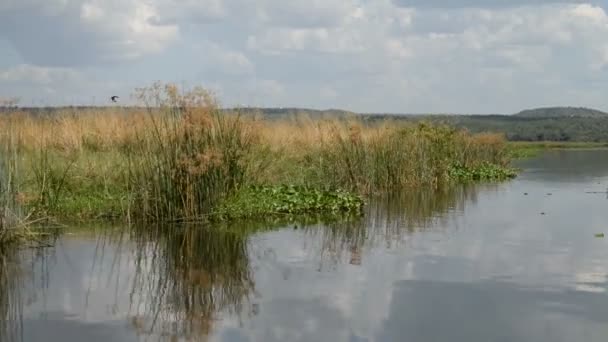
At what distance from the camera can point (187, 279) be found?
8953 mm

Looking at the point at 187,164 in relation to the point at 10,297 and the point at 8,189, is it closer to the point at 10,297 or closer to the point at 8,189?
the point at 8,189

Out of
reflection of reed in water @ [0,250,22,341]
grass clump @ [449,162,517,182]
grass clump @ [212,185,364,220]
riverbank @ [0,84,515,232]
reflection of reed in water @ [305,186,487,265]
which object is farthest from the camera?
grass clump @ [449,162,517,182]

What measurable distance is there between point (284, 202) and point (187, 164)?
9.63 ft

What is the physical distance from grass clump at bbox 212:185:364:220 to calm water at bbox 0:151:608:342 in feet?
2.41

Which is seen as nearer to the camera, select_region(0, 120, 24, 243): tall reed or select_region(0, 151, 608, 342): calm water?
A: select_region(0, 151, 608, 342): calm water

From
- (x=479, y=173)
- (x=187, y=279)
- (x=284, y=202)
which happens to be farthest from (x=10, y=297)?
(x=479, y=173)

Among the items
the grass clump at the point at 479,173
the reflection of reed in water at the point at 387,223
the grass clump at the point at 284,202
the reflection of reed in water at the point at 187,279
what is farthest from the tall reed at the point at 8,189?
the grass clump at the point at 479,173

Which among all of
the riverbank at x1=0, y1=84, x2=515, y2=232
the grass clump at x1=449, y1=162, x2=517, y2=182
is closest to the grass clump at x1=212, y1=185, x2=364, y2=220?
the riverbank at x1=0, y1=84, x2=515, y2=232

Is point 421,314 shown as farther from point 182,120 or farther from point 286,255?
point 182,120

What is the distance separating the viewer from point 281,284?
880 cm

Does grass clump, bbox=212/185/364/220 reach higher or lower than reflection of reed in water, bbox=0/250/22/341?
higher

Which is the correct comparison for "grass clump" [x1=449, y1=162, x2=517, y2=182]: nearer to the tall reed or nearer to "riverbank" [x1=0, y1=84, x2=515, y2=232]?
"riverbank" [x1=0, y1=84, x2=515, y2=232]

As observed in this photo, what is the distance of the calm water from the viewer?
7027mm

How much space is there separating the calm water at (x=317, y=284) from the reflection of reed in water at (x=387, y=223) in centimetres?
6
